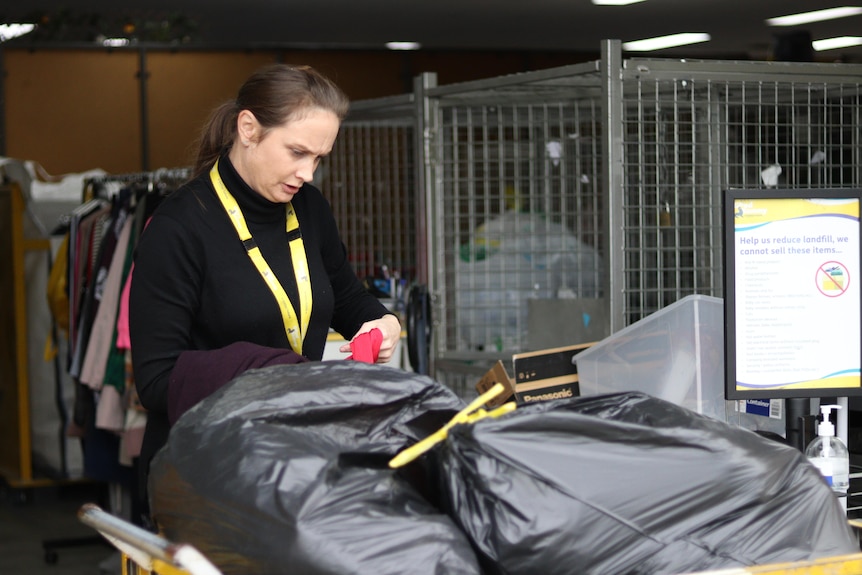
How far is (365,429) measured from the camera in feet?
4.56

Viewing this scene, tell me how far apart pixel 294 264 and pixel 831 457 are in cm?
100

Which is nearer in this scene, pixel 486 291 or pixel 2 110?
pixel 486 291

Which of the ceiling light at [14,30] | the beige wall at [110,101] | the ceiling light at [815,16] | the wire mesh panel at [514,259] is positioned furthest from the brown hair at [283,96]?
the ceiling light at [815,16]

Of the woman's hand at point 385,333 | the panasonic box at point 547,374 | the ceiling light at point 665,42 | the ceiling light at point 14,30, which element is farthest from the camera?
the ceiling light at point 665,42

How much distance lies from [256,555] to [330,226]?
1.07 meters

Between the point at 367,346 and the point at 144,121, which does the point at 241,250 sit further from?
the point at 144,121

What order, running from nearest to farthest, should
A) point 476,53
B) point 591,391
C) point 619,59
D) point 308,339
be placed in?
1. point 308,339
2. point 591,391
3. point 619,59
4. point 476,53

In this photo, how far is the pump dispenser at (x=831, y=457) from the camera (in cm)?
184

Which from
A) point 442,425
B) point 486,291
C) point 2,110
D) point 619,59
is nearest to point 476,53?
point 2,110

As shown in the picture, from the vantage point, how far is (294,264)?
2.08 meters

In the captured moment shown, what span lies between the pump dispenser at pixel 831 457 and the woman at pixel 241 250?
0.77 meters

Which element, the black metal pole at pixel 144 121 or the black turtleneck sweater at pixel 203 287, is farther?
the black metal pole at pixel 144 121

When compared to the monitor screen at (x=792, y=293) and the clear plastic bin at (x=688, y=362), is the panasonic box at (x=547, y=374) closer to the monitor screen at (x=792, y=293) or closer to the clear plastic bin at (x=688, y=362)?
the clear plastic bin at (x=688, y=362)

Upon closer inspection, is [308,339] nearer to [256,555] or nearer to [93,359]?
[256,555]
